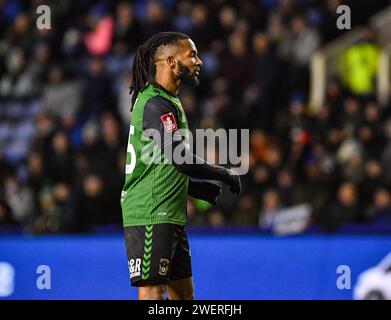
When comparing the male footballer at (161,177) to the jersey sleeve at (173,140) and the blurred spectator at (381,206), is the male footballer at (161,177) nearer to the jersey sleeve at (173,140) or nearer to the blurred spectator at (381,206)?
the jersey sleeve at (173,140)

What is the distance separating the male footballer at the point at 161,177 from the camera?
554 centimetres

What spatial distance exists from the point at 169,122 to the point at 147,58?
0.56 metres

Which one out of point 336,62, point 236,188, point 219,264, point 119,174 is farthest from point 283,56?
point 236,188

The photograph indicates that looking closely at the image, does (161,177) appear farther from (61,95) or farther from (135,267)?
→ (61,95)

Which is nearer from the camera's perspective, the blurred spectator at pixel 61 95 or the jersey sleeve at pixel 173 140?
the jersey sleeve at pixel 173 140

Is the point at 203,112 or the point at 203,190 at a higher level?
the point at 203,112

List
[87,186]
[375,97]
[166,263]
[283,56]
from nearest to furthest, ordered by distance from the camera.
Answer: [166,263], [87,186], [375,97], [283,56]

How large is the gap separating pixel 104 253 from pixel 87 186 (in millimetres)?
1685

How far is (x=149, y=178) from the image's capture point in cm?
570

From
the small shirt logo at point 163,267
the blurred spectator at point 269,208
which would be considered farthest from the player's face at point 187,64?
the blurred spectator at point 269,208

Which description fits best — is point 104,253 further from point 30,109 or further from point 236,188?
point 30,109

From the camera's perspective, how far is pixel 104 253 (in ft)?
32.2
